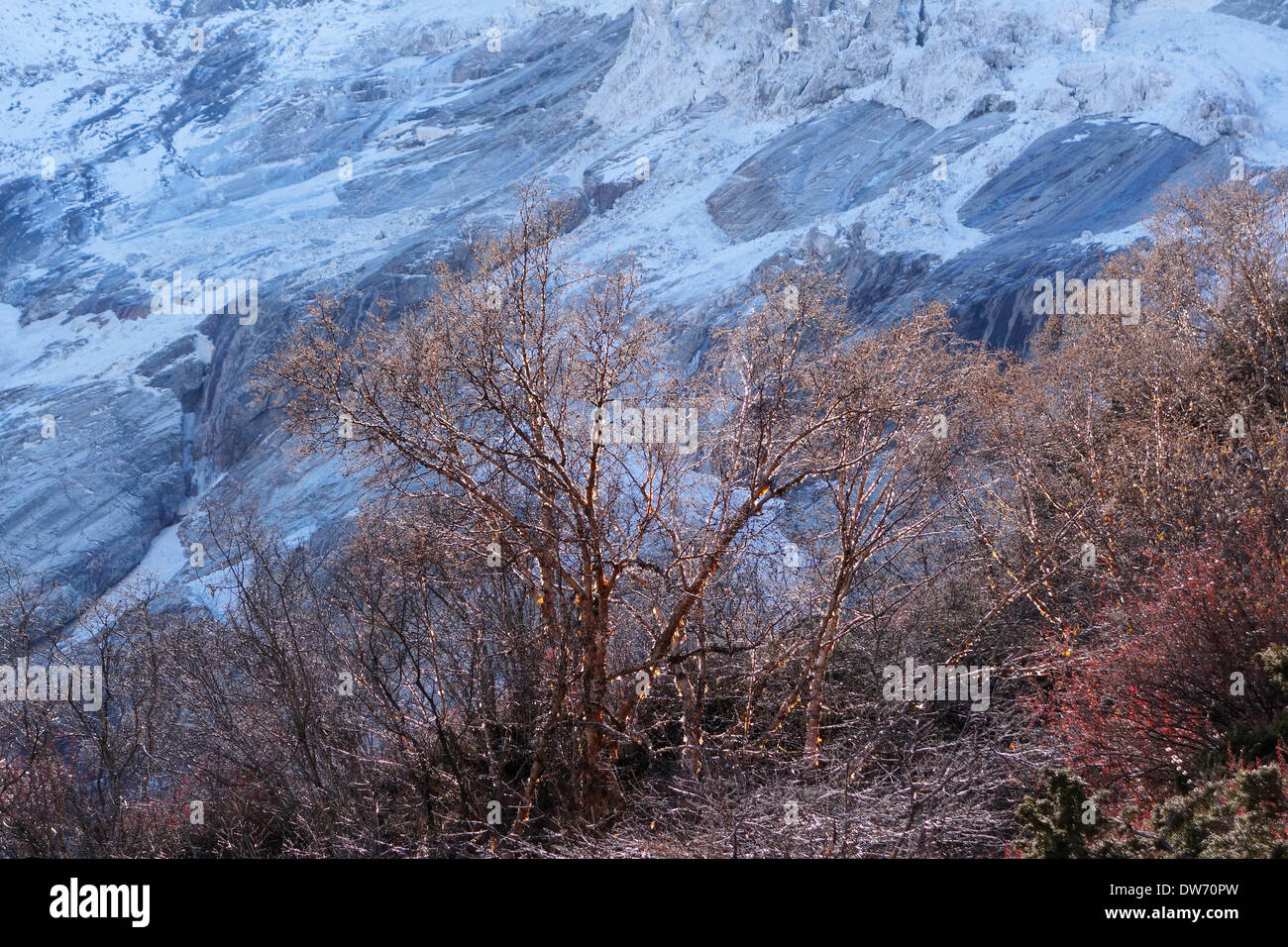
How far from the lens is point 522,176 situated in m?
80.7

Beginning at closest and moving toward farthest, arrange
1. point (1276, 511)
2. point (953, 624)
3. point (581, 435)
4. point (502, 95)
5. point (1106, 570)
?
point (1276, 511) < point (581, 435) < point (1106, 570) < point (953, 624) < point (502, 95)

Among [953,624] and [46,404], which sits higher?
[953,624]

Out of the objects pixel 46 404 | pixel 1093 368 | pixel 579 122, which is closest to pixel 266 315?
pixel 46 404

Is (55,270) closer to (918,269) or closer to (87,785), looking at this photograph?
(918,269)

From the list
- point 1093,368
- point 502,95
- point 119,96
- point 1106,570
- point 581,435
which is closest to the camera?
point 581,435

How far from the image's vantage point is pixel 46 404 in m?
70.9

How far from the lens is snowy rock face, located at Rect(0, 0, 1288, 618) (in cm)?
5262

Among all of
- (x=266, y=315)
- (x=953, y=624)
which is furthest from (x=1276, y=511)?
(x=266, y=315)

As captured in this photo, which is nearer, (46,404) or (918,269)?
(918,269)

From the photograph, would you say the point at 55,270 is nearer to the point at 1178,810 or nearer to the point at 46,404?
the point at 46,404

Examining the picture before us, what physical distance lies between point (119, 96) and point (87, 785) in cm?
11622

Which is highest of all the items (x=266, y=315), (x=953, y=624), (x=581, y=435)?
(x=581, y=435)

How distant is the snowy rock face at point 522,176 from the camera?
173ft

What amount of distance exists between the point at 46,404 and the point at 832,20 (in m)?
61.4
